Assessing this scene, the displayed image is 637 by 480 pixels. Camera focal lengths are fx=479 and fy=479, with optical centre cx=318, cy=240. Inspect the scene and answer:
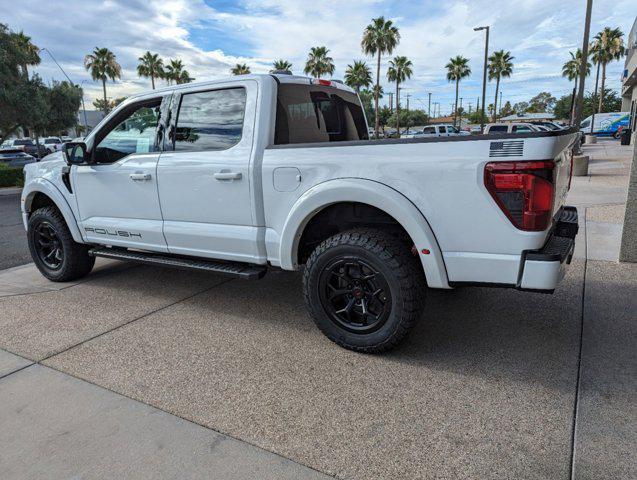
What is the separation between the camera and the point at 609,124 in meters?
42.3

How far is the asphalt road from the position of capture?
6.67m

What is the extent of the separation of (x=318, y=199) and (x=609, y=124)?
1877 inches

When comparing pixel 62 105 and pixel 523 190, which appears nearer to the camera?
pixel 523 190

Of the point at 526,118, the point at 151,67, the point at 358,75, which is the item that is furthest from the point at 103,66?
the point at 526,118

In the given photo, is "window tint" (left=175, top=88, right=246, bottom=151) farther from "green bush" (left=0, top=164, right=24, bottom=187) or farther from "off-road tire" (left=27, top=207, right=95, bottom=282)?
"green bush" (left=0, top=164, right=24, bottom=187)

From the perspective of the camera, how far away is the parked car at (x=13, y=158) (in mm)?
21875

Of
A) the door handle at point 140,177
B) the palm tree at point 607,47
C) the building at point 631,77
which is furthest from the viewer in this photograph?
the palm tree at point 607,47

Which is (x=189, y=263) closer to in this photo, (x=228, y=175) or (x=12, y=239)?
(x=228, y=175)

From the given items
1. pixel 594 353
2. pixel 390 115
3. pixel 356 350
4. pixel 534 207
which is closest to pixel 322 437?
pixel 356 350

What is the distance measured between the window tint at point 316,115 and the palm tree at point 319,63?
163 ft

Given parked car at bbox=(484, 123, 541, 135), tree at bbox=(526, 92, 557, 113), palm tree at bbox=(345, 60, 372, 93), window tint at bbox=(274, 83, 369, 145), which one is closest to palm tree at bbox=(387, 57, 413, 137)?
palm tree at bbox=(345, 60, 372, 93)

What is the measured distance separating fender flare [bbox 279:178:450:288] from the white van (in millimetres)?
45722

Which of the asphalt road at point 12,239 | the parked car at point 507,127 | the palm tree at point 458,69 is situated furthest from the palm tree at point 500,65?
the asphalt road at point 12,239

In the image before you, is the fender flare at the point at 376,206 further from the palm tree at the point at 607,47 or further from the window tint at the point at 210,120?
the palm tree at the point at 607,47
